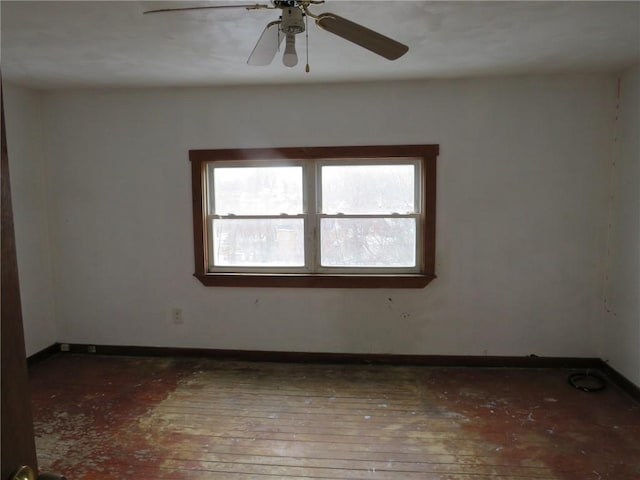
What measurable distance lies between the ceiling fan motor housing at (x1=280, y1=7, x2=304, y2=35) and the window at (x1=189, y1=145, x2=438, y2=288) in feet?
5.69

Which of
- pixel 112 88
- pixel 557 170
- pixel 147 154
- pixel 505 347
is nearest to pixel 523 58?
pixel 557 170

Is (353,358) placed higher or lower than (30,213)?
lower

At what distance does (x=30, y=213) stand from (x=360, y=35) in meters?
3.36

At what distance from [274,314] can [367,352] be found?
34.8 inches

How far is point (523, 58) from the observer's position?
8.92 ft

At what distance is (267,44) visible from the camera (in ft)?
5.92

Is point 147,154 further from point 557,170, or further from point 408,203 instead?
point 557,170

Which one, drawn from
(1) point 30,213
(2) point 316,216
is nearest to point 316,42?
(2) point 316,216

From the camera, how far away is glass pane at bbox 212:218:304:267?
3.53 m

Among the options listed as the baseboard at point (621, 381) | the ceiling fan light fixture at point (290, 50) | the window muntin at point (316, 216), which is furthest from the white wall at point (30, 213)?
the baseboard at point (621, 381)

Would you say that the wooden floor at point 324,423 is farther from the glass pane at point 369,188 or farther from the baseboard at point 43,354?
the glass pane at point 369,188

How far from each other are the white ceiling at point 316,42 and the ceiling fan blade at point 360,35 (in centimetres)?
37

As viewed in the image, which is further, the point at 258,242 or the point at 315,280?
the point at 258,242

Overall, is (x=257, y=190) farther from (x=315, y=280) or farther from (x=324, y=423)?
(x=324, y=423)
